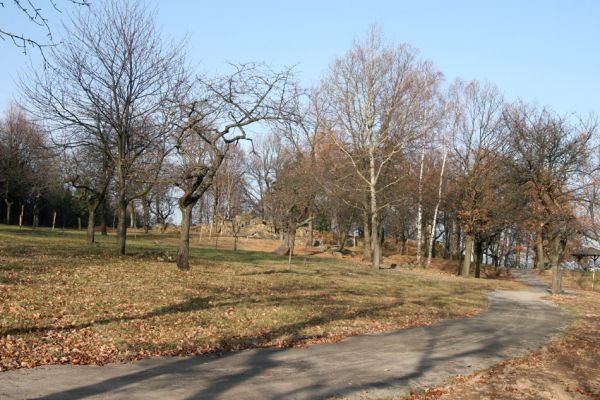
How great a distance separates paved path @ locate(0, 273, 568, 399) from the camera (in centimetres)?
646

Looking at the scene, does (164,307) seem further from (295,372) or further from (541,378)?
(541,378)

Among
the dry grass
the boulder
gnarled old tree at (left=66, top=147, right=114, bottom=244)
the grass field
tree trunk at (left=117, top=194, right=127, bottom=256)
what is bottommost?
the dry grass

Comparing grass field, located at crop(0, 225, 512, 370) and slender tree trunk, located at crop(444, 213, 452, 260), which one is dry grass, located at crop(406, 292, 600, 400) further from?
slender tree trunk, located at crop(444, 213, 452, 260)

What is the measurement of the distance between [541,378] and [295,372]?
4.30m

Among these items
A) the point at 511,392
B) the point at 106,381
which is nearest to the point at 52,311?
the point at 106,381

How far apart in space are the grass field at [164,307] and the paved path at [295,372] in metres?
0.60

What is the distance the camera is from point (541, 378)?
347 inches

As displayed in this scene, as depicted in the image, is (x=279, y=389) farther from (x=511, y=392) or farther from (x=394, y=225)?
(x=394, y=225)

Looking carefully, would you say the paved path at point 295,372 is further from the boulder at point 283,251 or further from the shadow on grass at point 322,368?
the boulder at point 283,251

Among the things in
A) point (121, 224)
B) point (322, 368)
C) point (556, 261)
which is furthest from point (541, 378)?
point (556, 261)

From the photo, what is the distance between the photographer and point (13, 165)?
41.6 metres

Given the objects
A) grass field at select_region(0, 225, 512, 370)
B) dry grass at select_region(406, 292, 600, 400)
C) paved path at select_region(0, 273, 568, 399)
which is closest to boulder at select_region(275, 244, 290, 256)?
grass field at select_region(0, 225, 512, 370)

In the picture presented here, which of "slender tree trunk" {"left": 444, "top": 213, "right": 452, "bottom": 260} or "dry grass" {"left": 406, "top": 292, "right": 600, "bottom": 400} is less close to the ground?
"slender tree trunk" {"left": 444, "top": 213, "right": 452, "bottom": 260}

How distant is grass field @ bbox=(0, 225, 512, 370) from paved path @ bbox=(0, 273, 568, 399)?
1.98 feet
